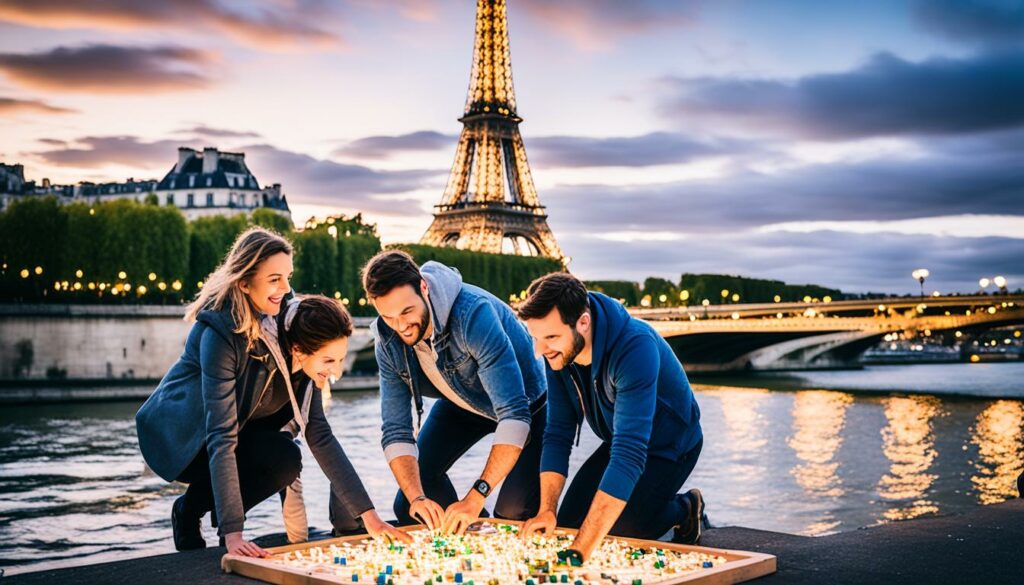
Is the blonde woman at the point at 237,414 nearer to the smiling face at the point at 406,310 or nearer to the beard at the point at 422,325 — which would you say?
the smiling face at the point at 406,310

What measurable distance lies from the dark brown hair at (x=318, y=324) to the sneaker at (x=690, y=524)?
5.58 ft

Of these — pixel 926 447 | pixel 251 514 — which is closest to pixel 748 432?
pixel 926 447

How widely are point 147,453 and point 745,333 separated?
48130 millimetres

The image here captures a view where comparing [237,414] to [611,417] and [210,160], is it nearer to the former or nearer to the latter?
[611,417]

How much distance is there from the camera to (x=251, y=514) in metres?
13.0

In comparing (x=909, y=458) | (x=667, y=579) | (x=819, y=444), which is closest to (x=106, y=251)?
(x=819, y=444)

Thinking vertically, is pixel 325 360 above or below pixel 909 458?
above

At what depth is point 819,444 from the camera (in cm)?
2300

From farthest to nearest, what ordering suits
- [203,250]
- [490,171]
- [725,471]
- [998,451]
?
[490,171] < [203,250] < [998,451] < [725,471]

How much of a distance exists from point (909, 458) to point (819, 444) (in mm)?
2831

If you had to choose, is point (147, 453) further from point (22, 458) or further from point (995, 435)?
point (995, 435)

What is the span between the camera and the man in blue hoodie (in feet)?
13.4

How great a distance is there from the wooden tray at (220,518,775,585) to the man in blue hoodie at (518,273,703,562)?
0.35m

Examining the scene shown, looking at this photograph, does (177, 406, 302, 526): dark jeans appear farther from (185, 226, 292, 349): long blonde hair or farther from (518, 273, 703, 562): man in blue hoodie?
(518, 273, 703, 562): man in blue hoodie
